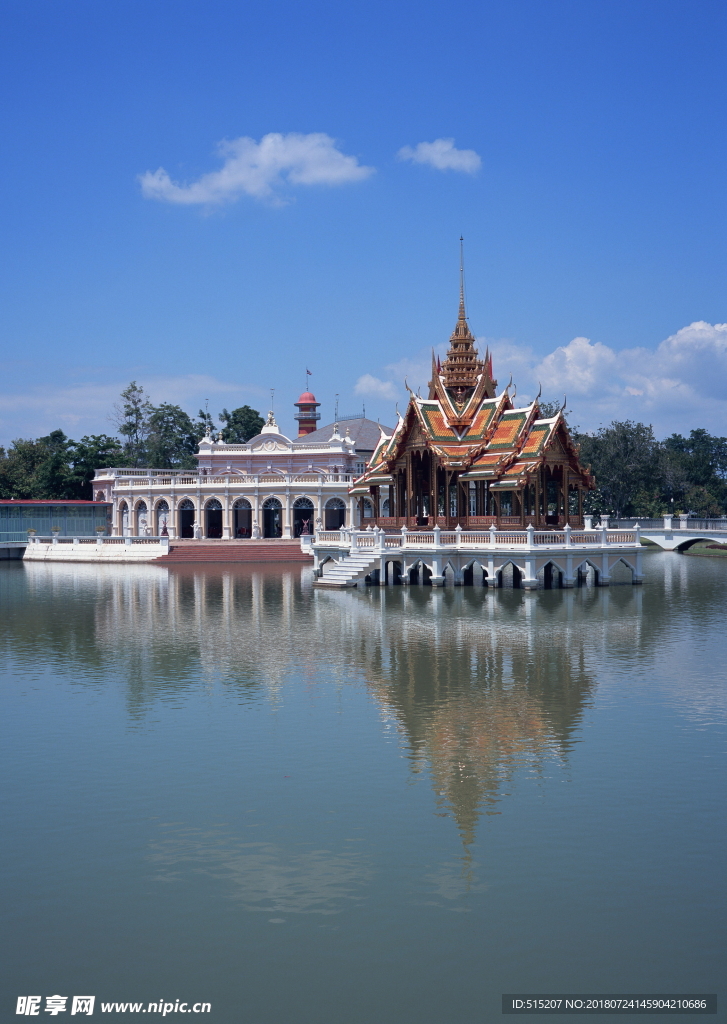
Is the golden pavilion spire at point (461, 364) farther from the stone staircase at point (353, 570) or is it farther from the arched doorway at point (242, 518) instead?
the arched doorway at point (242, 518)

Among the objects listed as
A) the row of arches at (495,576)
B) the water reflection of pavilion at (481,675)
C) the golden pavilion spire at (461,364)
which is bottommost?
the water reflection of pavilion at (481,675)

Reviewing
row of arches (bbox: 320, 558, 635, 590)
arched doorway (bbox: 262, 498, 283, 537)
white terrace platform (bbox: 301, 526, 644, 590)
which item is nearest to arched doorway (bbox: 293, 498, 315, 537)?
arched doorway (bbox: 262, 498, 283, 537)

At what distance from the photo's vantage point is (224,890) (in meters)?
9.21

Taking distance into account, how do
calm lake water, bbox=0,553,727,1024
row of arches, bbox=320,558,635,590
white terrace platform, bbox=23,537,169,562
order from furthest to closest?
1. white terrace platform, bbox=23,537,169,562
2. row of arches, bbox=320,558,635,590
3. calm lake water, bbox=0,553,727,1024

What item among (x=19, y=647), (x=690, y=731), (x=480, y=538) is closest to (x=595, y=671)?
(x=690, y=731)

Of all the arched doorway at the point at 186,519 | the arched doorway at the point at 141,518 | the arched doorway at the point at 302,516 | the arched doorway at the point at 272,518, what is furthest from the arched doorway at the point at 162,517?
the arched doorway at the point at 302,516

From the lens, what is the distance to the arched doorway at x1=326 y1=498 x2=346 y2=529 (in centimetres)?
6353

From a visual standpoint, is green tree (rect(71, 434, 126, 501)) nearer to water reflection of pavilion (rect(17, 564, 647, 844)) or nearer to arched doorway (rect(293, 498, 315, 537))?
arched doorway (rect(293, 498, 315, 537))

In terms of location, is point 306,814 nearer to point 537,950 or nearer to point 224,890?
point 224,890

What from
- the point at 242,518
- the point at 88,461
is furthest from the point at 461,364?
the point at 88,461

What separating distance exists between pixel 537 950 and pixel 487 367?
114 ft

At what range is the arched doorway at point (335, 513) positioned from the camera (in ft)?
208

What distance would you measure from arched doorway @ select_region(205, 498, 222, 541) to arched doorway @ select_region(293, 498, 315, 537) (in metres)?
4.95

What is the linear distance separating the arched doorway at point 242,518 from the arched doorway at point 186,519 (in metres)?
2.80
